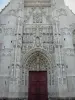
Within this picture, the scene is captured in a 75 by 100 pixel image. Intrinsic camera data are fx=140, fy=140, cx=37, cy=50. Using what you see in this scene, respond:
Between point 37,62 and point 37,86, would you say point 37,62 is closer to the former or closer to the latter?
point 37,62

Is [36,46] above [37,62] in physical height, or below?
above

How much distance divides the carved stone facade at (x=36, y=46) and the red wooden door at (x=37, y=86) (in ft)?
1.16

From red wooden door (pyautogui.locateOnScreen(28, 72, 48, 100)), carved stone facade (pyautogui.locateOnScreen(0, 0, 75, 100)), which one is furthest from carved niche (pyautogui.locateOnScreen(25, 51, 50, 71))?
red wooden door (pyautogui.locateOnScreen(28, 72, 48, 100))

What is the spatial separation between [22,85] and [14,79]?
0.95 meters

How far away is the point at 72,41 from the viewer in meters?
12.9

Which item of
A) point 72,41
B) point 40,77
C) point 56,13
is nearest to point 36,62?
point 40,77

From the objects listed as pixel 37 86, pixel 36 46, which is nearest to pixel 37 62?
pixel 36 46

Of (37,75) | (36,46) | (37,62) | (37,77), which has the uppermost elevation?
(36,46)

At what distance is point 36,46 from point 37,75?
2573 millimetres

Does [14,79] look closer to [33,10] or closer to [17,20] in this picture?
[17,20]

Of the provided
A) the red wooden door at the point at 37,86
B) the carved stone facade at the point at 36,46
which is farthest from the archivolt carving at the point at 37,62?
the red wooden door at the point at 37,86

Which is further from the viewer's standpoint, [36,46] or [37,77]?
[36,46]

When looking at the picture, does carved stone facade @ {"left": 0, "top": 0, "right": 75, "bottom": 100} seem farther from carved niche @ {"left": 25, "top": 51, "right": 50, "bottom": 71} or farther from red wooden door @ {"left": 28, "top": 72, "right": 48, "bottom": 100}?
red wooden door @ {"left": 28, "top": 72, "right": 48, "bottom": 100}

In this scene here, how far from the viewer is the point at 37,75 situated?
12.4 m
